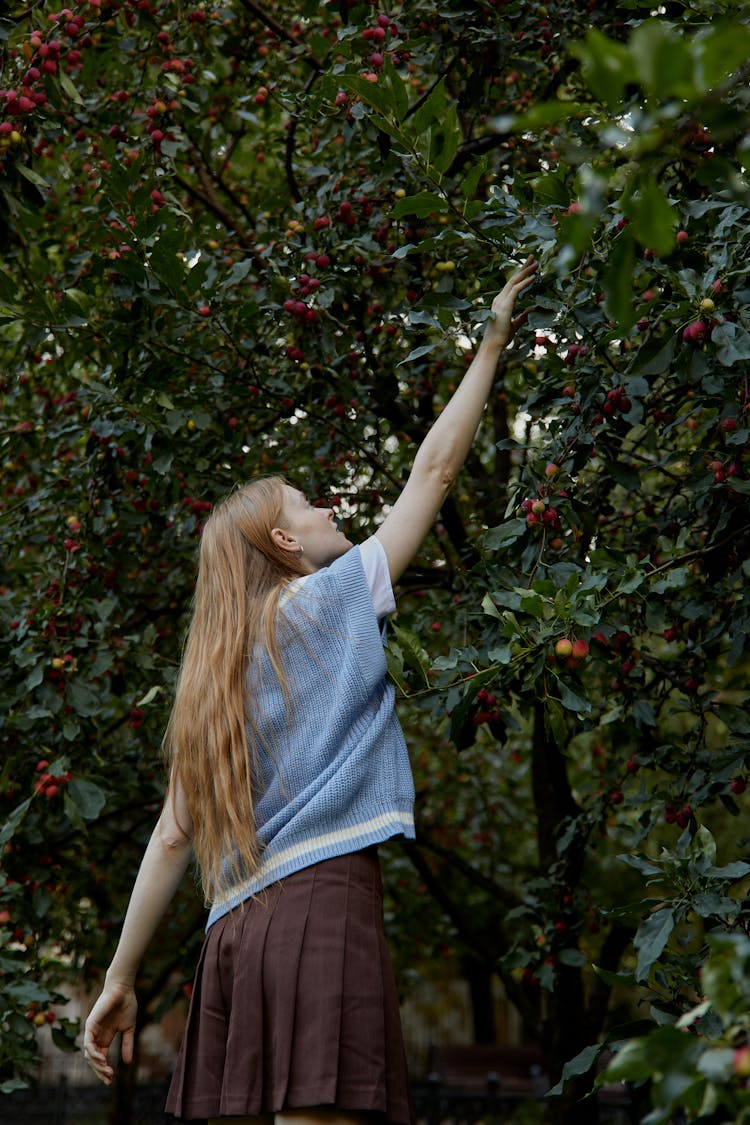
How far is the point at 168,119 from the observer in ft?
12.5

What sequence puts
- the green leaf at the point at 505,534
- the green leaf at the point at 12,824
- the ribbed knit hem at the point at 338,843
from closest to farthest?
the ribbed knit hem at the point at 338,843
the green leaf at the point at 505,534
the green leaf at the point at 12,824

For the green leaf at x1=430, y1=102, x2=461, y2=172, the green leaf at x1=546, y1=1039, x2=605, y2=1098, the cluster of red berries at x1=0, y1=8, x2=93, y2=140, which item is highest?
the cluster of red berries at x1=0, y1=8, x2=93, y2=140

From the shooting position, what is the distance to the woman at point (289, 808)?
185 centimetres

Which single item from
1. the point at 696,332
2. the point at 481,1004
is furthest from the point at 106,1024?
the point at 481,1004

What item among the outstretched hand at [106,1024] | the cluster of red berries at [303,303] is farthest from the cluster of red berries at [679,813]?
the cluster of red berries at [303,303]

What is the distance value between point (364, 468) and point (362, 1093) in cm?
285

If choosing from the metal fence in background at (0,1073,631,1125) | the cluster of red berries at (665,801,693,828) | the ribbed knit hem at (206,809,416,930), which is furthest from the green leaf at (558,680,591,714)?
the metal fence in background at (0,1073,631,1125)

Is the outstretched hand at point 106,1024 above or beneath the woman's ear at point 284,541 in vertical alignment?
beneath

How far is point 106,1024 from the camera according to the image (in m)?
2.18

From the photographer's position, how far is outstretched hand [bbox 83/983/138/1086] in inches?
84.9

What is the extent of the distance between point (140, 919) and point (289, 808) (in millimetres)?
422

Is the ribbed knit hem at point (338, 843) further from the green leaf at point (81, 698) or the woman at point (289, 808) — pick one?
the green leaf at point (81, 698)

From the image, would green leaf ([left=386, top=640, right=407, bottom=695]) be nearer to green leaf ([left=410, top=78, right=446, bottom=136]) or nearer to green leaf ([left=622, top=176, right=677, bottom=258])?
green leaf ([left=410, top=78, right=446, bottom=136])

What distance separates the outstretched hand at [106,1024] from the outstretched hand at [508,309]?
144 centimetres
